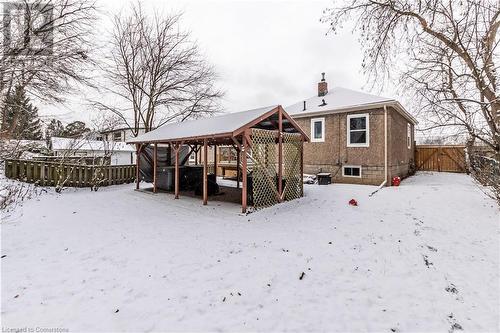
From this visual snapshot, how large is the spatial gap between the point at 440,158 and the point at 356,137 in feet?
36.1

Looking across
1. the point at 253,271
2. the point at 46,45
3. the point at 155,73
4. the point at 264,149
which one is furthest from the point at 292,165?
the point at 155,73

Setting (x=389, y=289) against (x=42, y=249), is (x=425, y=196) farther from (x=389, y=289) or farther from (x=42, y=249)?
(x=42, y=249)

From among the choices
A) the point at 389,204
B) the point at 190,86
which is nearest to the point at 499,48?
the point at 389,204

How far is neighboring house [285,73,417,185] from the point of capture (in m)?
11.7

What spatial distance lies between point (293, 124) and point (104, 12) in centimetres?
823

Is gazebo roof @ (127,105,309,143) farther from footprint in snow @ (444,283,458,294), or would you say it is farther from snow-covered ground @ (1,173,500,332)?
footprint in snow @ (444,283,458,294)

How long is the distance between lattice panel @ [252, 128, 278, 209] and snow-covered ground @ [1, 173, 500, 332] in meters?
1.21

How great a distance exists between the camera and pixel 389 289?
3.18 m

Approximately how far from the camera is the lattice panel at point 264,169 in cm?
757

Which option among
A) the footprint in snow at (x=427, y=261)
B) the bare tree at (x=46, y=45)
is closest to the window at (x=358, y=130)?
the footprint in snow at (x=427, y=261)

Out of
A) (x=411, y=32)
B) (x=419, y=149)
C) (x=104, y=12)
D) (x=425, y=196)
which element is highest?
(x=104, y=12)

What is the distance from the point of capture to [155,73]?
18.0 meters

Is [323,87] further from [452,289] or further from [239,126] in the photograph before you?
[452,289]

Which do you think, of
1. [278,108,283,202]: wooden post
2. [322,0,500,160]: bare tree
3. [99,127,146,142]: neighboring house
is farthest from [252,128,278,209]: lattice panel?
[99,127,146,142]: neighboring house
